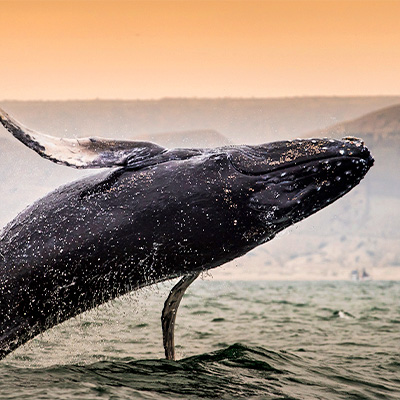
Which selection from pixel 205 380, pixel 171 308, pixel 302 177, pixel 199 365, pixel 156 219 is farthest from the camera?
pixel 199 365

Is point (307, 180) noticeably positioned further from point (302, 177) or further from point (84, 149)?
point (84, 149)

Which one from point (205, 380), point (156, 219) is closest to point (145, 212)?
point (156, 219)

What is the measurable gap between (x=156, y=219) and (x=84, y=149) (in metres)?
1.11

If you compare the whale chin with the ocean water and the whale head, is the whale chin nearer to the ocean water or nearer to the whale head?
the whale head

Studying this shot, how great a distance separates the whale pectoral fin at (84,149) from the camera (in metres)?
6.93

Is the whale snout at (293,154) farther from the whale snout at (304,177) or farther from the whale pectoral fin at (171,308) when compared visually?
the whale pectoral fin at (171,308)

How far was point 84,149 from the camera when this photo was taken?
714 cm

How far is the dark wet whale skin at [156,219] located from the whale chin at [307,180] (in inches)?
0.4

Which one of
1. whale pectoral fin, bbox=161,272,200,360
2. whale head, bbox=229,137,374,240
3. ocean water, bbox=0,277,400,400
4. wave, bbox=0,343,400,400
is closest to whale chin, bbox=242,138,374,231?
whale head, bbox=229,137,374,240

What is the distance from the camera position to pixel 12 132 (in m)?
6.93

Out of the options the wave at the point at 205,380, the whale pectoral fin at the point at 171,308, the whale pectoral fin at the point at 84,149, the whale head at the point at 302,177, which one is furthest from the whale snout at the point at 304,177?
the wave at the point at 205,380

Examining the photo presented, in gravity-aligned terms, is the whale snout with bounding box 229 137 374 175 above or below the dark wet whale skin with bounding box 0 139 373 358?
above

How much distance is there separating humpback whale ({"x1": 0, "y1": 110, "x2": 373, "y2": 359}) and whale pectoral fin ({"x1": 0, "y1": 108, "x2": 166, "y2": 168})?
1 cm

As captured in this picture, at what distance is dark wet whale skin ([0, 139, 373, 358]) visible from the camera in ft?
23.5
